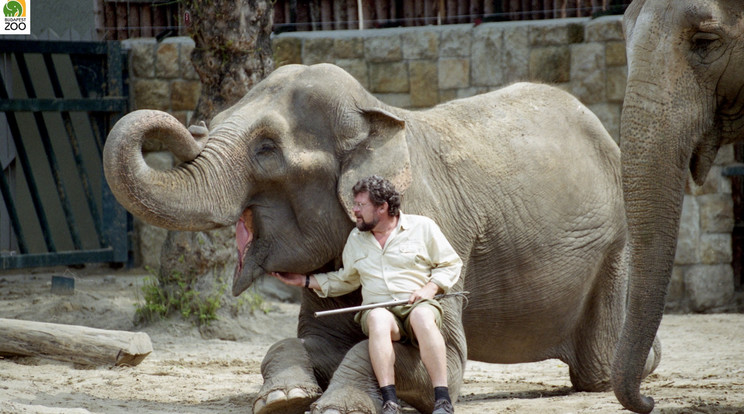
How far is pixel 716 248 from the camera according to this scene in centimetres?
1034

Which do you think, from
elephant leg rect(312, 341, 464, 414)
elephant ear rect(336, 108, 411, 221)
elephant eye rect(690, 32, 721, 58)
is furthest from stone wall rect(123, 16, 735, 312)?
elephant eye rect(690, 32, 721, 58)

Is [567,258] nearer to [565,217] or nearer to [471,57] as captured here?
[565,217]

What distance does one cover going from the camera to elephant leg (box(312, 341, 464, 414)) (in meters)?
4.91

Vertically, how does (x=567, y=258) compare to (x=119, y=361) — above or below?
above

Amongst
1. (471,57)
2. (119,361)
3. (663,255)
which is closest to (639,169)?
(663,255)

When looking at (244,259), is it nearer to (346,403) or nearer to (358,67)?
(346,403)

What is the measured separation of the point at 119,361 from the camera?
655cm

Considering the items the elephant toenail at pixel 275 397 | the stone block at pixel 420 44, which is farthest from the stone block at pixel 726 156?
the elephant toenail at pixel 275 397

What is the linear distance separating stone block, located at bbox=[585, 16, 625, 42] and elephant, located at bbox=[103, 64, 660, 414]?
156 inches

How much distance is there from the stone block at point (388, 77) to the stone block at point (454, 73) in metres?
0.37

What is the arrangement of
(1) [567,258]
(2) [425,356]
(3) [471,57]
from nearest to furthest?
(2) [425,356], (1) [567,258], (3) [471,57]

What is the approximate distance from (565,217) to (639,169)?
1.73 meters

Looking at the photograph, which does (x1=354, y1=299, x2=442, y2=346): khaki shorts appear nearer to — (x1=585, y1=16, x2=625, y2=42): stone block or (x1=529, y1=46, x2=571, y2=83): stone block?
(x1=529, y1=46, x2=571, y2=83): stone block

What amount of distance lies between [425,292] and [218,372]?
2.65 meters
